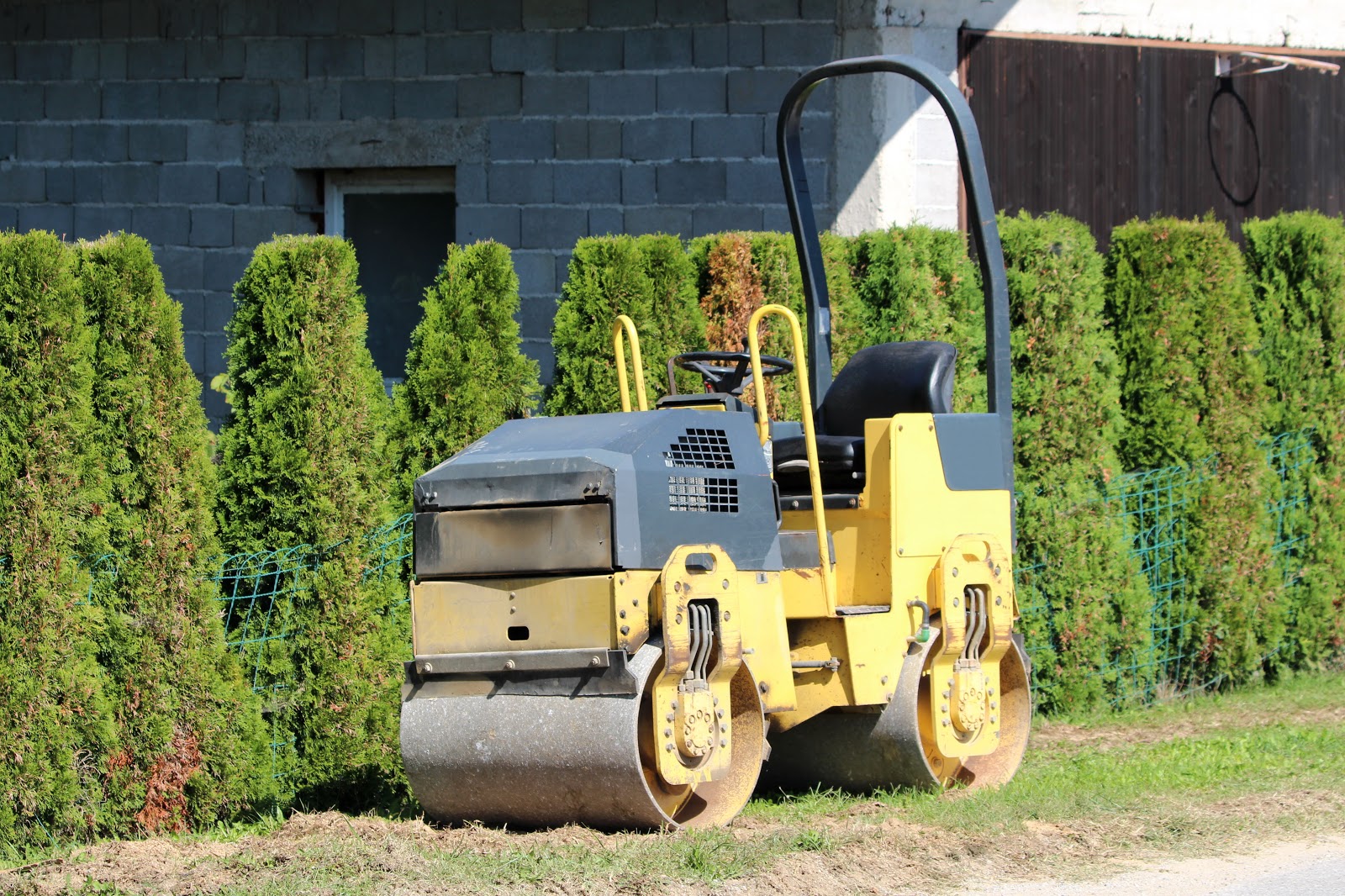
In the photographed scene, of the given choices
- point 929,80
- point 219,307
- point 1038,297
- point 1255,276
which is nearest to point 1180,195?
point 1255,276

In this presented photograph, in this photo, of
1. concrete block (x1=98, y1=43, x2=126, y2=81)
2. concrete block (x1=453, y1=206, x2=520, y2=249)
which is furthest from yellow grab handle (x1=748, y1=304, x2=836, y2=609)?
concrete block (x1=98, y1=43, x2=126, y2=81)

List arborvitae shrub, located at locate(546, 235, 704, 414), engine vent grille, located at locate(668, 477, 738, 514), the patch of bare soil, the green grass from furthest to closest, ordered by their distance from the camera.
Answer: the patch of bare soil, arborvitae shrub, located at locate(546, 235, 704, 414), engine vent grille, located at locate(668, 477, 738, 514), the green grass

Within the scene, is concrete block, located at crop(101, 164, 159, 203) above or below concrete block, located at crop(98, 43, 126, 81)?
below

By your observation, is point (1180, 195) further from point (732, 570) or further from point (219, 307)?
point (732, 570)

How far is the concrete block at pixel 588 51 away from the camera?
11266 mm

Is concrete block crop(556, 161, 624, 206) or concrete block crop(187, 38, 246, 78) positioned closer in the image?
concrete block crop(556, 161, 624, 206)

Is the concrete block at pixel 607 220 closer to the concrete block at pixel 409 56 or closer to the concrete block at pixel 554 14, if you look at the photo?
the concrete block at pixel 554 14

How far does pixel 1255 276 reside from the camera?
34.7 ft

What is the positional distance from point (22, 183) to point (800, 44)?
224 inches

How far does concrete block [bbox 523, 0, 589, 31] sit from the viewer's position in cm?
1133

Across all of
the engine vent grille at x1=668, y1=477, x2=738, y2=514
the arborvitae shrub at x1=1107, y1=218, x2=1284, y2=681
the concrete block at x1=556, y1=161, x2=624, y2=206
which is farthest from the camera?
the concrete block at x1=556, y1=161, x2=624, y2=206

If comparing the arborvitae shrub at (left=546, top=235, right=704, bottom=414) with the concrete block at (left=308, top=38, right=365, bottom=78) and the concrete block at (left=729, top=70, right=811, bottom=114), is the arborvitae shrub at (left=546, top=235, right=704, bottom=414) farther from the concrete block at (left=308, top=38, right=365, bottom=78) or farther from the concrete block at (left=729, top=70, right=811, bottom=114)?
the concrete block at (left=308, top=38, right=365, bottom=78)

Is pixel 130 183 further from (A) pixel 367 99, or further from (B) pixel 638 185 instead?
(B) pixel 638 185

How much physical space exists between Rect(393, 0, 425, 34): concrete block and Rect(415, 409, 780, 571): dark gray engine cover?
604cm
